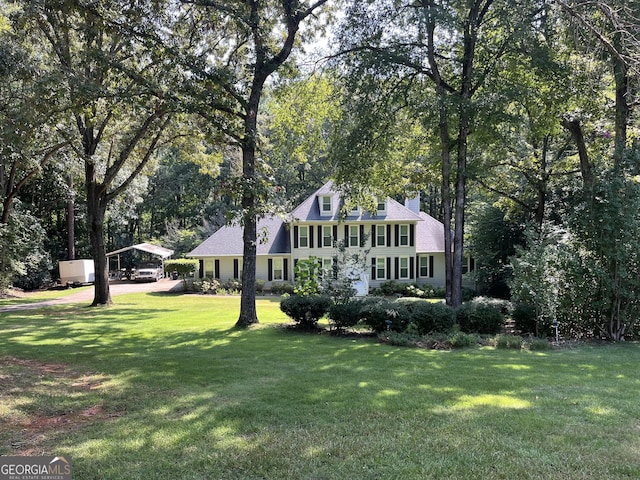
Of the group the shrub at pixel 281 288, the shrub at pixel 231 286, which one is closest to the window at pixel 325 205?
the shrub at pixel 281 288

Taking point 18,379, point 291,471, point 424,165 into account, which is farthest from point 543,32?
point 18,379

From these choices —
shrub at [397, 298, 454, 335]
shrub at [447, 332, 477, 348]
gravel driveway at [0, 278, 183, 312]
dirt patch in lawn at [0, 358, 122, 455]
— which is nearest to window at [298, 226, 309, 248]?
gravel driveway at [0, 278, 183, 312]

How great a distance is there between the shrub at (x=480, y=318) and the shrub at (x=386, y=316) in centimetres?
158

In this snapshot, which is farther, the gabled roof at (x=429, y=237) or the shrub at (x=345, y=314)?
the gabled roof at (x=429, y=237)

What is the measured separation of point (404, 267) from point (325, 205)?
21.7 feet

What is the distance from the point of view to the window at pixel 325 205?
28219 mm

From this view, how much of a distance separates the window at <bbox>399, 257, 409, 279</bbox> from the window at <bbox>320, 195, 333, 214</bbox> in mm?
5734

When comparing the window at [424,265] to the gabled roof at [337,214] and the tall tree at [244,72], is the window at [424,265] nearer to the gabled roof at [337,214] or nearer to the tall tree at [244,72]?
the gabled roof at [337,214]

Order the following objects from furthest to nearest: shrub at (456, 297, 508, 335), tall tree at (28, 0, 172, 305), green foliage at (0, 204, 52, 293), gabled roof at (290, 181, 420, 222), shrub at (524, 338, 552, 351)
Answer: gabled roof at (290, 181, 420, 222) → green foliage at (0, 204, 52, 293) → shrub at (456, 297, 508, 335) → tall tree at (28, 0, 172, 305) → shrub at (524, 338, 552, 351)

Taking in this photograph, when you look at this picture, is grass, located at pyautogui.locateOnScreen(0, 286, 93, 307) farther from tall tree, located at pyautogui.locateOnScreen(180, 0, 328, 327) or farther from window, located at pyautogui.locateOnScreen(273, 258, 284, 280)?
tall tree, located at pyautogui.locateOnScreen(180, 0, 328, 327)

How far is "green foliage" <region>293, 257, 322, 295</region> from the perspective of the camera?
41.6 ft

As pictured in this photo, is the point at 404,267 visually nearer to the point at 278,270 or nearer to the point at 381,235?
the point at 381,235

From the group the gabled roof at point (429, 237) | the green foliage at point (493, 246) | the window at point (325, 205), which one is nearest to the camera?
the green foliage at point (493, 246)

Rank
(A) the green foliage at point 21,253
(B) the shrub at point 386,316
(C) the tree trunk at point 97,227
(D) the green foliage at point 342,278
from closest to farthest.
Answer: (B) the shrub at point 386,316
(D) the green foliage at point 342,278
(C) the tree trunk at point 97,227
(A) the green foliage at point 21,253
